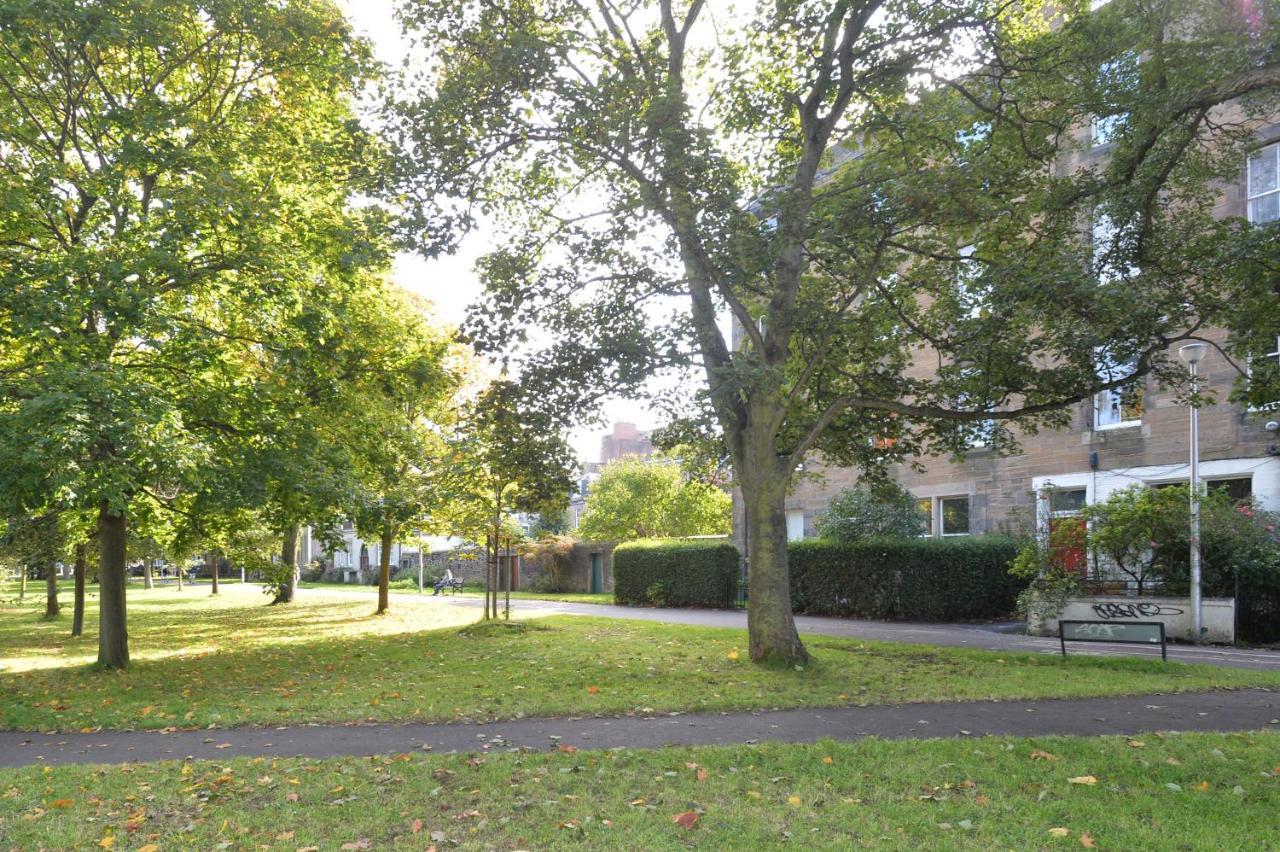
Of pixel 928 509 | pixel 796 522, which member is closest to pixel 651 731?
pixel 928 509

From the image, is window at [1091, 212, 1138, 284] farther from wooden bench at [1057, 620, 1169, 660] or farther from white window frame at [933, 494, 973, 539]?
white window frame at [933, 494, 973, 539]

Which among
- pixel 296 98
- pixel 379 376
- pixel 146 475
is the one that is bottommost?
pixel 146 475

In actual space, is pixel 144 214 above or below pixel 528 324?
above

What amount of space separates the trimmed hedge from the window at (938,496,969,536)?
9.85 ft

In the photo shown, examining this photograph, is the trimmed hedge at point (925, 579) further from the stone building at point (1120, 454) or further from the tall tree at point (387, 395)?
the tall tree at point (387, 395)

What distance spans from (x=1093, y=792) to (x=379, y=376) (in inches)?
498

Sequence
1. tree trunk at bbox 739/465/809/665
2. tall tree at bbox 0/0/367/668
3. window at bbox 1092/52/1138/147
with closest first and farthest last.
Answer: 1. tall tree at bbox 0/0/367/668
2. window at bbox 1092/52/1138/147
3. tree trunk at bbox 739/465/809/665

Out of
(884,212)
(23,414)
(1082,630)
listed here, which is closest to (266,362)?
(23,414)

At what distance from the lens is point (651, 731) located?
26.7ft

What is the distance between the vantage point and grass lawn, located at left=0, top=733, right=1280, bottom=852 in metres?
5.26

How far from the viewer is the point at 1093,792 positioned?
6.02 m

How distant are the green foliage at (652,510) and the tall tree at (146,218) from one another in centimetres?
3011

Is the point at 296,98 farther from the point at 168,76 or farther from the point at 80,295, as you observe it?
the point at 80,295

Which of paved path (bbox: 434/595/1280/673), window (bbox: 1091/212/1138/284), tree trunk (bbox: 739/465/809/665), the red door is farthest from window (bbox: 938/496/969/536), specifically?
tree trunk (bbox: 739/465/809/665)
